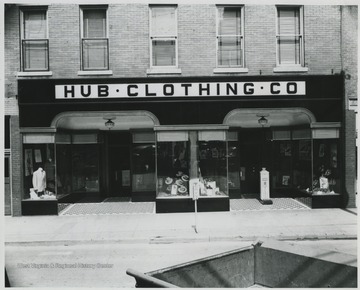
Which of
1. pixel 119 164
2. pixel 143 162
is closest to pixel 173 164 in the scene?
pixel 143 162

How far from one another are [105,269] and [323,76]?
8883 mm

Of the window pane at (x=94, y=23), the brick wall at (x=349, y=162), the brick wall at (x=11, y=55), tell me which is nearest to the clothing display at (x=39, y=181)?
the brick wall at (x=11, y=55)

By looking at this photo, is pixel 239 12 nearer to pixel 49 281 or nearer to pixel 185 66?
pixel 185 66

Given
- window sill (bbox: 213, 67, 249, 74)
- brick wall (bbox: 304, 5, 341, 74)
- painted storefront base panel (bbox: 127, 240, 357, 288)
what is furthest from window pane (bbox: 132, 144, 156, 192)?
painted storefront base panel (bbox: 127, 240, 357, 288)

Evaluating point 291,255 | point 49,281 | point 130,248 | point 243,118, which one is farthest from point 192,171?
point 291,255

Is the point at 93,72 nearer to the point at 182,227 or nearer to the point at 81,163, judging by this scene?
the point at 81,163

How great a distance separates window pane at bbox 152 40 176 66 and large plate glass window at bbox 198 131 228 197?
2534 mm

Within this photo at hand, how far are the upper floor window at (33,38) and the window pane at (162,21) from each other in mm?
3420

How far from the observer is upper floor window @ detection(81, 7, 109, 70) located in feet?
37.8

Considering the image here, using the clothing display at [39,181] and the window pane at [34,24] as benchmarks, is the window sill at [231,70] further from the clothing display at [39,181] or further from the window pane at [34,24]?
the clothing display at [39,181]

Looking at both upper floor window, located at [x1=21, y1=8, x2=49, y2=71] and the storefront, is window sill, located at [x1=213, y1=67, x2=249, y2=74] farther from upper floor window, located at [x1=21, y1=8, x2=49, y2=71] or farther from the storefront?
upper floor window, located at [x1=21, y1=8, x2=49, y2=71]

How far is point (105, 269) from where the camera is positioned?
697 centimetres

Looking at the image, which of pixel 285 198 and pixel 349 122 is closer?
pixel 349 122

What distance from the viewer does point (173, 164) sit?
470 inches
